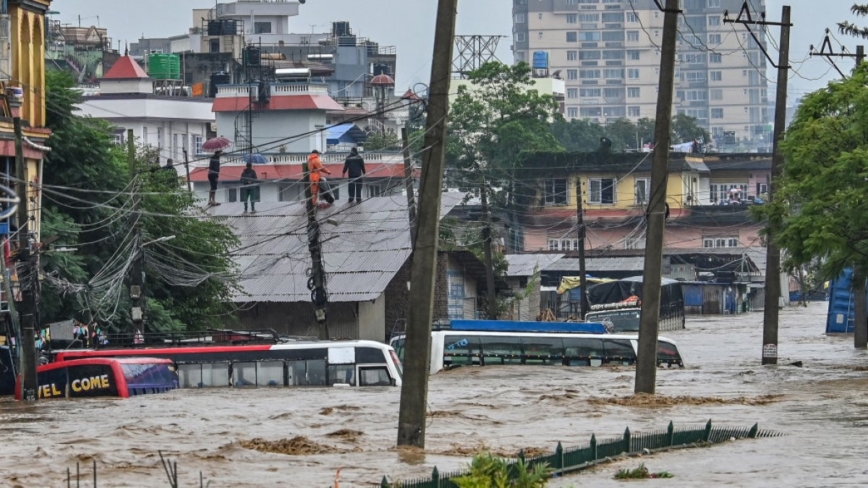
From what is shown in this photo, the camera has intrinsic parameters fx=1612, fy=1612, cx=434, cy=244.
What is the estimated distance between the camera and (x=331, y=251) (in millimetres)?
56188

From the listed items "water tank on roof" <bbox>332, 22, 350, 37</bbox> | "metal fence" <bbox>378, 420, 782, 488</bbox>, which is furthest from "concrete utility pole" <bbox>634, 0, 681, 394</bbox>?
"water tank on roof" <bbox>332, 22, 350, 37</bbox>

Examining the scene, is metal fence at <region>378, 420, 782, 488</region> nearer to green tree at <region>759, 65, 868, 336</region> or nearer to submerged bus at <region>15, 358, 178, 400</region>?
green tree at <region>759, 65, 868, 336</region>

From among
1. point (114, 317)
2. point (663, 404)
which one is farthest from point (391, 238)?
point (663, 404)

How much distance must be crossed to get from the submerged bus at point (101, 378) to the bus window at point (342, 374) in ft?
12.7

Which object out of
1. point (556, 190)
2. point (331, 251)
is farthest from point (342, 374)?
→ point (556, 190)

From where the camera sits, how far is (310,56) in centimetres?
12631

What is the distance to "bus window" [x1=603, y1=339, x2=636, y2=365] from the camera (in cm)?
4512

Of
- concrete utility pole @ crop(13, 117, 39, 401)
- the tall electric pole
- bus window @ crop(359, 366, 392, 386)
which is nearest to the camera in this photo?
concrete utility pole @ crop(13, 117, 39, 401)

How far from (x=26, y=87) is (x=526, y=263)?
38.2 metres

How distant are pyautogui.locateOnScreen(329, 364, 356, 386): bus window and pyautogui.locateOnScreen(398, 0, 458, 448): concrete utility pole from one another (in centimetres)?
1845

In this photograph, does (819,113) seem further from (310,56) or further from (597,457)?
(310,56)

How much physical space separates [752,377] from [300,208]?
988 inches

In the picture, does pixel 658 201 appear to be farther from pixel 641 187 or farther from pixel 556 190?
pixel 641 187

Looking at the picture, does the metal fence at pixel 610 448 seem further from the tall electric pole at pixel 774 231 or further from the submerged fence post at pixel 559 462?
the tall electric pole at pixel 774 231
